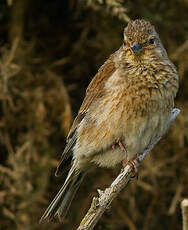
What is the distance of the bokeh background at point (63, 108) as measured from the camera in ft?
14.9

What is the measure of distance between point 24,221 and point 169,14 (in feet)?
7.41

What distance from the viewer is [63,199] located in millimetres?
3688

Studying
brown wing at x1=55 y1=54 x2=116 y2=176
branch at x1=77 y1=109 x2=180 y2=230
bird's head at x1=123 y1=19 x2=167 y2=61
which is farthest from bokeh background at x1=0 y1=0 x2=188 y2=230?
branch at x1=77 y1=109 x2=180 y2=230

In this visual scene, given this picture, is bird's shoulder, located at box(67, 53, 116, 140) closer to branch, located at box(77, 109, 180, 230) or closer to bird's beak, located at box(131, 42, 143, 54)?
bird's beak, located at box(131, 42, 143, 54)

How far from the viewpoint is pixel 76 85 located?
16.4ft

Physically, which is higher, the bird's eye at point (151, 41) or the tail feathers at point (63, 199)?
the bird's eye at point (151, 41)

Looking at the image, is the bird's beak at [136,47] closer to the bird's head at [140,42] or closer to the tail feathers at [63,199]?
the bird's head at [140,42]

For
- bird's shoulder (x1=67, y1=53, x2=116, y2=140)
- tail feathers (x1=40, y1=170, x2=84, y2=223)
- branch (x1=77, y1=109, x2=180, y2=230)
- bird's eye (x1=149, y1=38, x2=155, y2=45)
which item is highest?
bird's eye (x1=149, y1=38, x2=155, y2=45)

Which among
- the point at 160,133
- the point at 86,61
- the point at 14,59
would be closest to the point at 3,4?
the point at 14,59

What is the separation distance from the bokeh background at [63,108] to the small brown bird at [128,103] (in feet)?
2.96

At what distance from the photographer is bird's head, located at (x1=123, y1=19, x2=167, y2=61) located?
344 cm

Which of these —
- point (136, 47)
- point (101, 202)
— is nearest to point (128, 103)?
point (136, 47)

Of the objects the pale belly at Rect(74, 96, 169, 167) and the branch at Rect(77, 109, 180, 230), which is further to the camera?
the pale belly at Rect(74, 96, 169, 167)

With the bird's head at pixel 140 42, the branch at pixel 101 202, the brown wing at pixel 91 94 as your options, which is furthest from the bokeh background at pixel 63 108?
the branch at pixel 101 202
